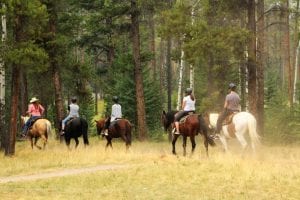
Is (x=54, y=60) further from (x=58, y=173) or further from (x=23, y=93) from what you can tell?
(x=58, y=173)

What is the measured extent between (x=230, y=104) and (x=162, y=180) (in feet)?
24.2

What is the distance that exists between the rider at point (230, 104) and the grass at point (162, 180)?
240 cm

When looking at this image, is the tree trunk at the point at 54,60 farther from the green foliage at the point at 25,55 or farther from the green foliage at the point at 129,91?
the green foliage at the point at 25,55

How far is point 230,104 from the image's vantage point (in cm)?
2188

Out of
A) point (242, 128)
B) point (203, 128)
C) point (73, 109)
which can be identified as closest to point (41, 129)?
point (73, 109)

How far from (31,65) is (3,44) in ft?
4.71

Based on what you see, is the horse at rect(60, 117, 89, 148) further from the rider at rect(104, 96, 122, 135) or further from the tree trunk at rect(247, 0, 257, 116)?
the tree trunk at rect(247, 0, 257, 116)

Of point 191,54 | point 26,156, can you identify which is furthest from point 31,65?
point 191,54

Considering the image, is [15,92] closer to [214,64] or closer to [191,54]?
[191,54]

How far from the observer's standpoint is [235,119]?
2155 cm

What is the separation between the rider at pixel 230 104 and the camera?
21.6 meters

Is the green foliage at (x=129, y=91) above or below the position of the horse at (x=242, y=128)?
above

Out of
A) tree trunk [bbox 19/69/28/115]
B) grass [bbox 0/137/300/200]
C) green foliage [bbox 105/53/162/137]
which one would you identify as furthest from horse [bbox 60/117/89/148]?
tree trunk [bbox 19/69/28/115]

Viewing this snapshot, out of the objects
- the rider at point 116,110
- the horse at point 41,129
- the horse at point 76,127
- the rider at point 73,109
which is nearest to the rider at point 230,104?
the rider at point 116,110
